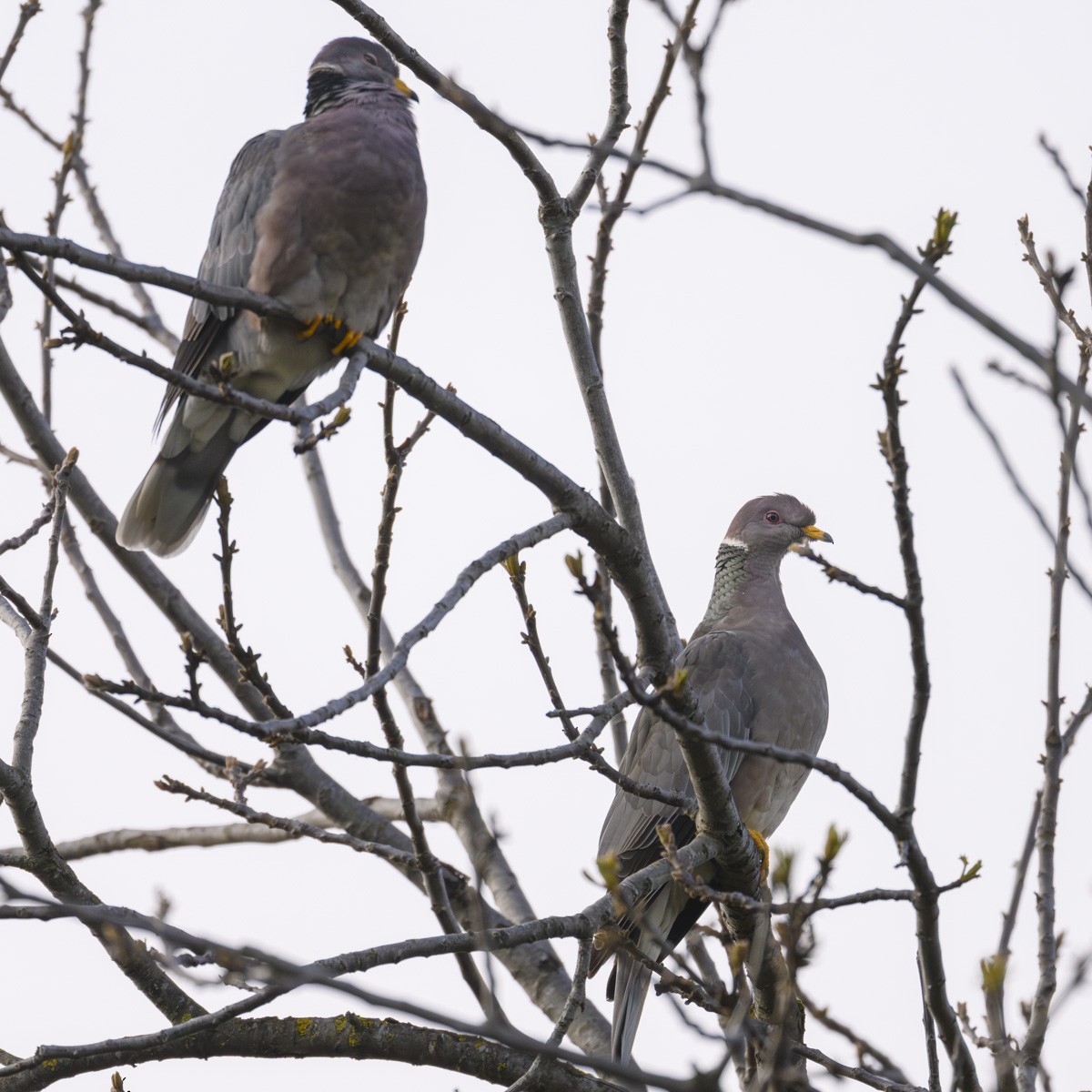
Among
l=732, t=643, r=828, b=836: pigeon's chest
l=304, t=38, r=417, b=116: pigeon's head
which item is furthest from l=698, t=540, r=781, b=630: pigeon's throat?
l=304, t=38, r=417, b=116: pigeon's head

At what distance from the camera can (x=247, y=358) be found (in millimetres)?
4652

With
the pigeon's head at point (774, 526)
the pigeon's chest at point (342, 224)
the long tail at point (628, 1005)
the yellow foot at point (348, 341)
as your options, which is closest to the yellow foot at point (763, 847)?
the long tail at point (628, 1005)

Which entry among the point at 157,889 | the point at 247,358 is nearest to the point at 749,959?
the point at 157,889

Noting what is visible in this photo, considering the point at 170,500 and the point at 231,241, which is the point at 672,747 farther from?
the point at 231,241

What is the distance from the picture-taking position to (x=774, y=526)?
585 centimetres

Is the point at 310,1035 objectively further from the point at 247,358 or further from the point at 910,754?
the point at 247,358

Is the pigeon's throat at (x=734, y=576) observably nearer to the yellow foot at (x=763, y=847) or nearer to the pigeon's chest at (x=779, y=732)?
the pigeon's chest at (x=779, y=732)

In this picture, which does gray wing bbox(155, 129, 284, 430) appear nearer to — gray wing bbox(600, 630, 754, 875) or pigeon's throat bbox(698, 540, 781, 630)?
gray wing bbox(600, 630, 754, 875)

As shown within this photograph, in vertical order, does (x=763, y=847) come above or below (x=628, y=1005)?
above

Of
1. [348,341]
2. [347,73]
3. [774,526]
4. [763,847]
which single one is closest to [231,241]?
[348,341]

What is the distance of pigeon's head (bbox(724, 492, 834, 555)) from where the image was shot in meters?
5.83

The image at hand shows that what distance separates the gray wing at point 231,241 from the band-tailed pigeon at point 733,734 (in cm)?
194

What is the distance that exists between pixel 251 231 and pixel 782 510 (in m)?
2.49

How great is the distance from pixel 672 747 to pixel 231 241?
91.8 inches
